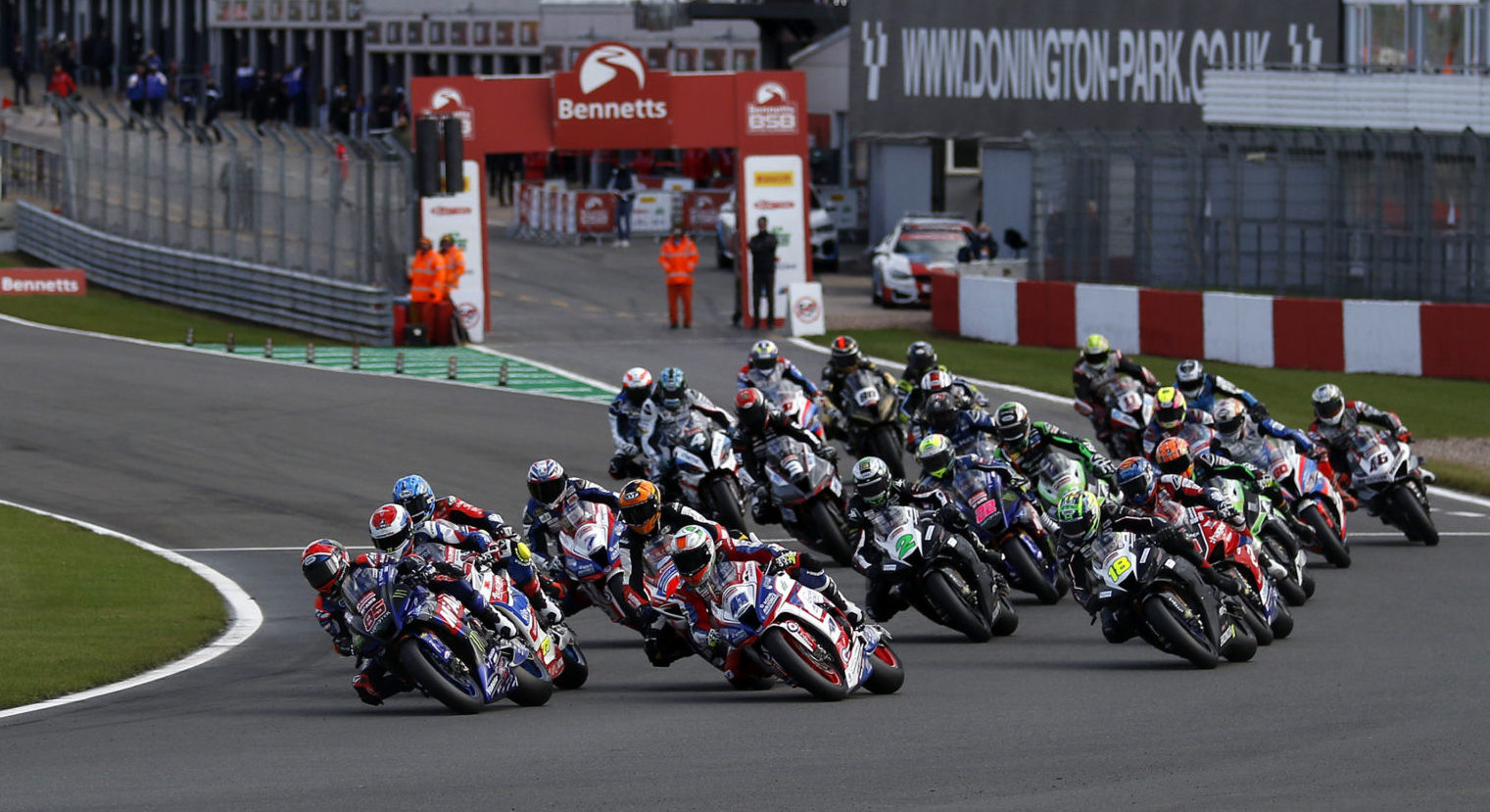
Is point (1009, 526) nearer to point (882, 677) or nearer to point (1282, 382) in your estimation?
point (882, 677)

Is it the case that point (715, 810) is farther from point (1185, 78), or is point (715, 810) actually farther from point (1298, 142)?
point (1185, 78)

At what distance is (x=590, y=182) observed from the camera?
52.2 meters

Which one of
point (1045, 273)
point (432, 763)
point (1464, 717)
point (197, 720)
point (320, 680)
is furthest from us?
point (1045, 273)

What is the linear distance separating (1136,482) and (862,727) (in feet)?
11.2

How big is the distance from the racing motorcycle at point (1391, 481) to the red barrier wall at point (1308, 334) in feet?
33.2

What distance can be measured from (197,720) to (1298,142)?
857 inches

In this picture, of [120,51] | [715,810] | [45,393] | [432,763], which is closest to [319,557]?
[432,763]

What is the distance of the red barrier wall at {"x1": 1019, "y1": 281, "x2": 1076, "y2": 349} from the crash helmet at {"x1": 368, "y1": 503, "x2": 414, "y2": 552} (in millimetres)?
20337

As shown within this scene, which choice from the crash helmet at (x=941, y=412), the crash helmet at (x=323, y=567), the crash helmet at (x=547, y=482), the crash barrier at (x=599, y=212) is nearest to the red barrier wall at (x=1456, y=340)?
the crash helmet at (x=941, y=412)

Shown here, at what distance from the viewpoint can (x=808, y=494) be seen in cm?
1659

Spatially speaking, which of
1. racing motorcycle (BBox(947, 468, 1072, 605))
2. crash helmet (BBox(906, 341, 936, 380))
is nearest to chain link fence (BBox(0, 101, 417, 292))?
crash helmet (BBox(906, 341, 936, 380))

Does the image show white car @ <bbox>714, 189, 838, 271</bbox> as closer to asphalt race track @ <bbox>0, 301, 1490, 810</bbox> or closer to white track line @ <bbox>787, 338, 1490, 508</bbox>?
white track line @ <bbox>787, 338, 1490, 508</bbox>

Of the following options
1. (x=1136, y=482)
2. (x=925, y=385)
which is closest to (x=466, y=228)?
(x=925, y=385)

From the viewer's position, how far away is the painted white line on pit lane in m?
12.2
